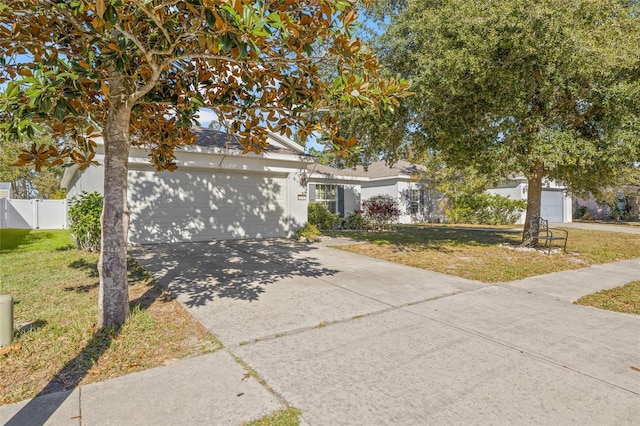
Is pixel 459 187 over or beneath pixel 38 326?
over

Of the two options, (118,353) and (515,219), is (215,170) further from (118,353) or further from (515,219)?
(515,219)

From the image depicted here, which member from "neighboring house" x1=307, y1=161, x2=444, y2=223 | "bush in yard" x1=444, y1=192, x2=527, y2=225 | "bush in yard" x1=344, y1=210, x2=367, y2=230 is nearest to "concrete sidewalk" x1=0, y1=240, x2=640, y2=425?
"bush in yard" x1=344, y1=210, x2=367, y2=230

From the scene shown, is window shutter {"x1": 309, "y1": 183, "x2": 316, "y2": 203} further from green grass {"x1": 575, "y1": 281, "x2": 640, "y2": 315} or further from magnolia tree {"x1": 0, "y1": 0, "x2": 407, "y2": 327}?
green grass {"x1": 575, "y1": 281, "x2": 640, "y2": 315}

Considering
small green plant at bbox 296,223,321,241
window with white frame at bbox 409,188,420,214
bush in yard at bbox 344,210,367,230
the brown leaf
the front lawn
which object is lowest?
the front lawn

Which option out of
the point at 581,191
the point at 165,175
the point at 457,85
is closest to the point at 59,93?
the point at 457,85

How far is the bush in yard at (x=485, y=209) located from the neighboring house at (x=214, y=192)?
12.9 metres

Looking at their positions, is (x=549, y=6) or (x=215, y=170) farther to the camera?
(x=215, y=170)

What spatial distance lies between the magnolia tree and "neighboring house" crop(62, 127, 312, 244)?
16.8ft

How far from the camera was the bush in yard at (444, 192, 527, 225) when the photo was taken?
2161 centimetres

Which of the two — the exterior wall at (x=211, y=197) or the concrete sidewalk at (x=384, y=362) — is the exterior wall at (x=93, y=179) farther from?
the concrete sidewalk at (x=384, y=362)

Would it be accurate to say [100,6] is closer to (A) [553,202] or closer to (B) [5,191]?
(B) [5,191]

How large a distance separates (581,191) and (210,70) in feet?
42.4

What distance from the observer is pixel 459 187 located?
69.0 ft

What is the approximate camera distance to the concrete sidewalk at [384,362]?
2588 mm
